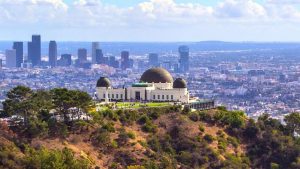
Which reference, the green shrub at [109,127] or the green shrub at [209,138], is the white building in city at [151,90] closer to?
the green shrub at [209,138]

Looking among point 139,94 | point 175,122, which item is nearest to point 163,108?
point 175,122

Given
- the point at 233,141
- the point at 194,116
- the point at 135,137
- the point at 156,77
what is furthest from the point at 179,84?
the point at 135,137

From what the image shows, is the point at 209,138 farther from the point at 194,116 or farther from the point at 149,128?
the point at 149,128

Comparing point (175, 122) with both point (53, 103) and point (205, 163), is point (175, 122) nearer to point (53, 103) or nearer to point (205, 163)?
point (205, 163)

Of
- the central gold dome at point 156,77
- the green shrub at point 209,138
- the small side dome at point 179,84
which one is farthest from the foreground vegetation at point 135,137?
the central gold dome at point 156,77

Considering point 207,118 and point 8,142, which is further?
point 207,118
